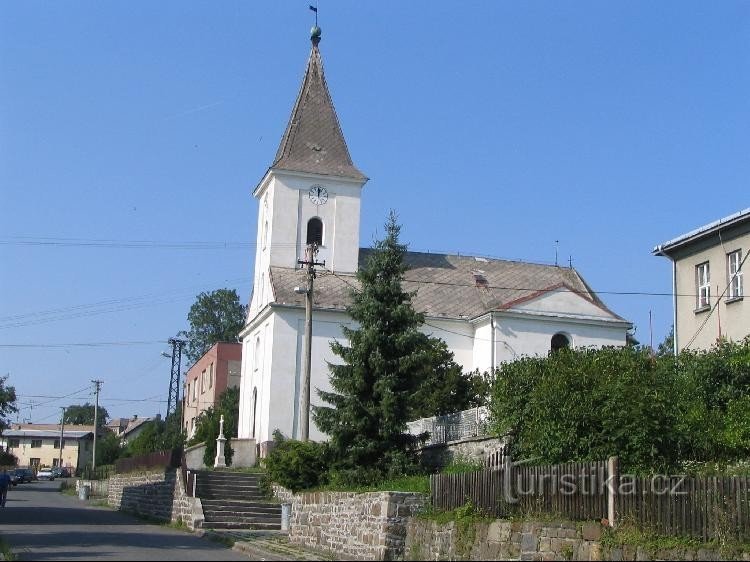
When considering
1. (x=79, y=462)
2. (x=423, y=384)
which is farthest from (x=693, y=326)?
(x=79, y=462)

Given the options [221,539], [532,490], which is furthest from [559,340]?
[532,490]

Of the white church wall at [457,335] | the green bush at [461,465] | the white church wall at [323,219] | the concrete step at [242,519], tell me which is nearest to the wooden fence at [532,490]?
the green bush at [461,465]

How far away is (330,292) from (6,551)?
28.8m

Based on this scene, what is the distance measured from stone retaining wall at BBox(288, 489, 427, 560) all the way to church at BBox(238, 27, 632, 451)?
19.8 m

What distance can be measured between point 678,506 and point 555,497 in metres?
2.24

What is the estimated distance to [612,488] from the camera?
13.9 meters

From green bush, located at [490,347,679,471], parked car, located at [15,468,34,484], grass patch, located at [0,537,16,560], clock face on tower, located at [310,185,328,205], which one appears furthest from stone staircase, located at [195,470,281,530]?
parked car, located at [15,468,34,484]

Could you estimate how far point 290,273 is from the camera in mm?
46031

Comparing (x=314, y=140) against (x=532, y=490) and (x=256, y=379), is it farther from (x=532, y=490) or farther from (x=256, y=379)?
(x=532, y=490)

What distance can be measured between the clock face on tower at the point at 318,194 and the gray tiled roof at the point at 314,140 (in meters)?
0.76

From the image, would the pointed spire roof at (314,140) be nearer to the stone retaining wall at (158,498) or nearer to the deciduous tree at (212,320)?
the stone retaining wall at (158,498)

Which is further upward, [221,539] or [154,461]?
[154,461]

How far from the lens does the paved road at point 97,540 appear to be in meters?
17.0

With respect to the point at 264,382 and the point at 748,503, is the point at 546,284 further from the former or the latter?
the point at 748,503
